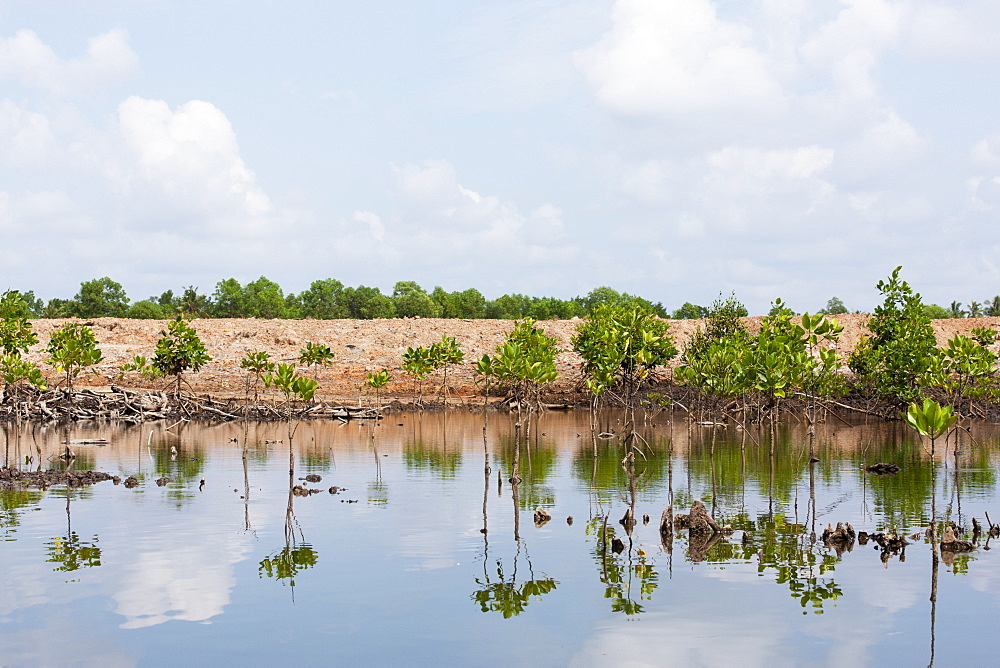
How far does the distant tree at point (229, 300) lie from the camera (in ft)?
364

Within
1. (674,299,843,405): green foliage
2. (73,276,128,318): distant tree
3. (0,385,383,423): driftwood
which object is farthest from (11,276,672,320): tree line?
(674,299,843,405): green foliage

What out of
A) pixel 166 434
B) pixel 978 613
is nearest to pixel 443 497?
pixel 978 613

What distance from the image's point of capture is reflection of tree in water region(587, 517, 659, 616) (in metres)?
13.8

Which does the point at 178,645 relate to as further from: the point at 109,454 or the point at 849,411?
the point at 849,411

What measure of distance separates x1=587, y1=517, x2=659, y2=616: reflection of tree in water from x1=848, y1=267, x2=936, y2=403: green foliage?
94.4 ft

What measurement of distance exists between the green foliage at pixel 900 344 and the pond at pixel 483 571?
15049 mm

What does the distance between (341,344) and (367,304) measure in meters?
42.5

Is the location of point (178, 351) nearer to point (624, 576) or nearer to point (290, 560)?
point (290, 560)

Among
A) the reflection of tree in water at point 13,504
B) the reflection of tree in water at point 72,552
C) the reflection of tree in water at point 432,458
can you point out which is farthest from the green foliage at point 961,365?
the reflection of tree in water at point 13,504

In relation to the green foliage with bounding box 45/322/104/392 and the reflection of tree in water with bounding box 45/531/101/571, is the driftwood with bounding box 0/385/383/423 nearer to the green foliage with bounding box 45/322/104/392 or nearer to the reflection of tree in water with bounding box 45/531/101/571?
the green foliage with bounding box 45/322/104/392

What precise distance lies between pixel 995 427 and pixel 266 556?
38.0 metres

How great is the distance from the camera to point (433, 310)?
112625 mm

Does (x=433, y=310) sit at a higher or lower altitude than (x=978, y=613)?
higher

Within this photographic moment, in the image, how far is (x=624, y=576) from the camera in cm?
1513
